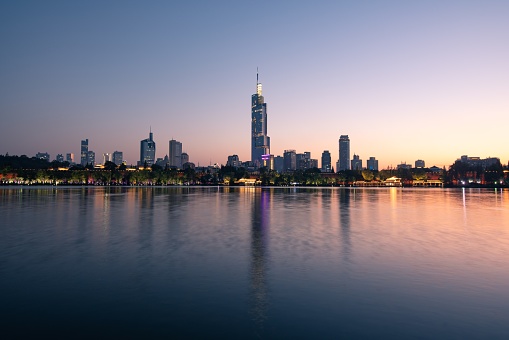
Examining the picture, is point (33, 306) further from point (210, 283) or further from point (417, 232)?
point (417, 232)

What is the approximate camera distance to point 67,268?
19.4 m

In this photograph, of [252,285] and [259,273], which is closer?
[252,285]

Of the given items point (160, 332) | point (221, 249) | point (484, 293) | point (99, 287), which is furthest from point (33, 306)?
point (484, 293)

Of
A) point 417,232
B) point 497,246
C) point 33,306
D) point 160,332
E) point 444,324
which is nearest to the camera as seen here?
point 160,332

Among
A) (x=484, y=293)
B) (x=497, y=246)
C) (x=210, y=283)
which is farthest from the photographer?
(x=497, y=246)

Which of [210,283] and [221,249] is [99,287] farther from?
[221,249]

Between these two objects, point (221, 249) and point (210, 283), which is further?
point (221, 249)

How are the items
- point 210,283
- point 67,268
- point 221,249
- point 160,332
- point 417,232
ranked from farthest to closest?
point 417,232 → point 221,249 → point 67,268 → point 210,283 → point 160,332

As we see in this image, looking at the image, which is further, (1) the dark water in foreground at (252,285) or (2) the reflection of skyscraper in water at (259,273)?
(2) the reflection of skyscraper in water at (259,273)

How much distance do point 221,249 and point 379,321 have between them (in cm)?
1448

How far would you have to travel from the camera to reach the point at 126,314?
12.9m

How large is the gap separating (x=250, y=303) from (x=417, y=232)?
2576 centimetres

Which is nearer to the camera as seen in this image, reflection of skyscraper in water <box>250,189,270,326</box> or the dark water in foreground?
the dark water in foreground

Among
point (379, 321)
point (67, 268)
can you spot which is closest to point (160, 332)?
point (379, 321)
